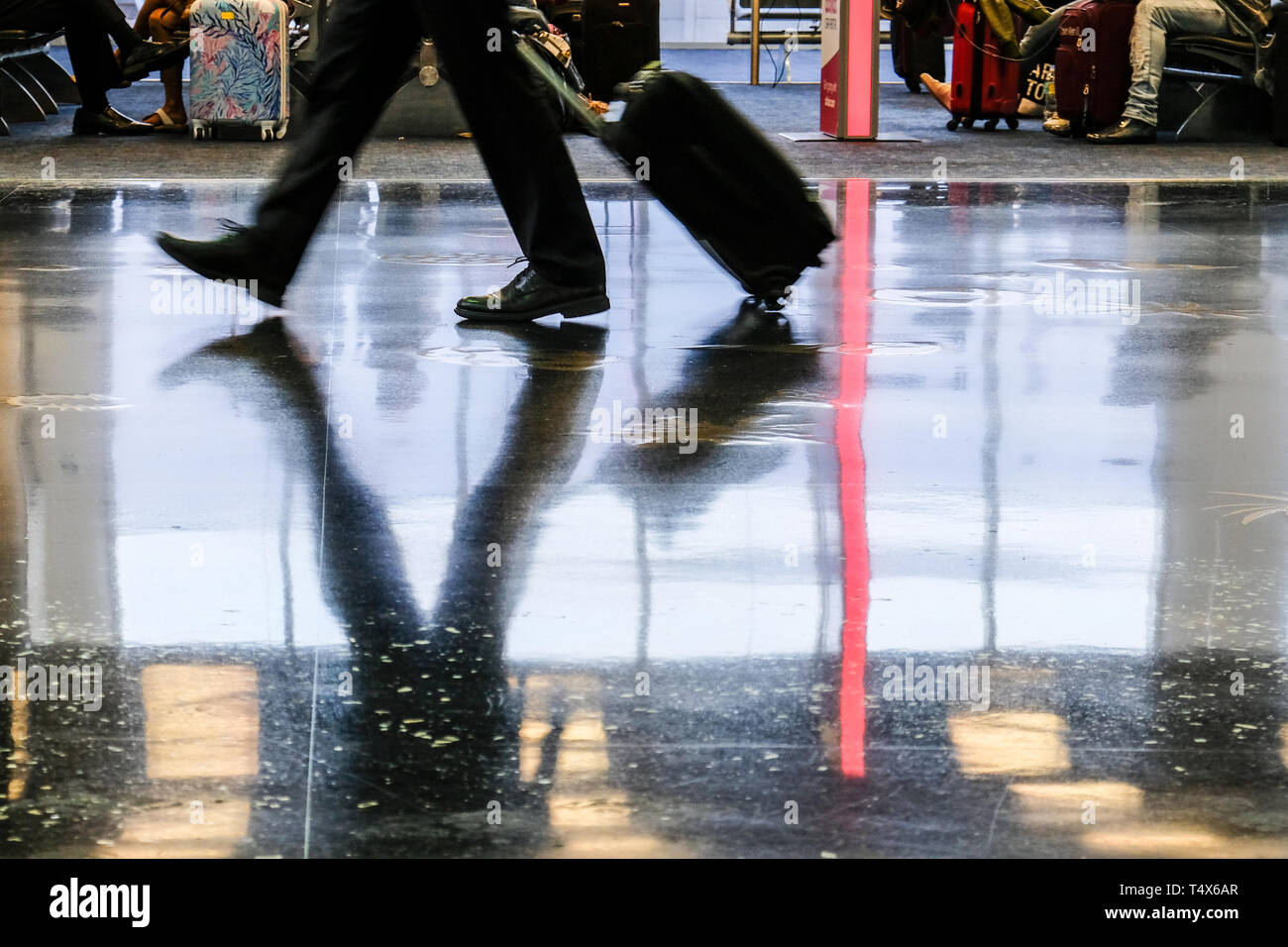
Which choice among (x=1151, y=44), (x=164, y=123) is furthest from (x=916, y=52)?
(x=164, y=123)

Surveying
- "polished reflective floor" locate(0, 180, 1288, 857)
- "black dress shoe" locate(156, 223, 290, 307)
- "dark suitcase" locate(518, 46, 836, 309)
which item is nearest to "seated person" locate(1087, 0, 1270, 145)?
"polished reflective floor" locate(0, 180, 1288, 857)

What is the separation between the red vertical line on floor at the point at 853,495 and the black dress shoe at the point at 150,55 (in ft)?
17.6

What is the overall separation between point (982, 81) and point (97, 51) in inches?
201

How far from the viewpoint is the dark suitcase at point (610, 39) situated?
38.4 ft

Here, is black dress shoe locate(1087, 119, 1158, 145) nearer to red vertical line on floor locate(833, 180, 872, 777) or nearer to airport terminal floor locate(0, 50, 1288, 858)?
red vertical line on floor locate(833, 180, 872, 777)

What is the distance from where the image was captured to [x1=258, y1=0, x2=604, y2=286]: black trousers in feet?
15.4

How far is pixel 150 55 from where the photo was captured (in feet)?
34.7

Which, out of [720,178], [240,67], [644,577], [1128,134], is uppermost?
[240,67]

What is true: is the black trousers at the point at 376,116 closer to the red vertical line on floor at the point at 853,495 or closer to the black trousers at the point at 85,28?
the red vertical line on floor at the point at 853,495

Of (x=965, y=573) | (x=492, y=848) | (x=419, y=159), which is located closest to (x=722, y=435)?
(x=965, y=573)

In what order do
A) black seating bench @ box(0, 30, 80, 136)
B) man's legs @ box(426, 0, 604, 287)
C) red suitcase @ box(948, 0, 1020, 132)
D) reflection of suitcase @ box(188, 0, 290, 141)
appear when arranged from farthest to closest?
1. red suitcase @ box(948, 0, 1020, 132)
2. black seating bench @ box(0, 30, 80, 136)
3. reflection of suitcase @ box(188, 0, 290, 141)
4. man's legs @ box(426, 0, 604, 287)

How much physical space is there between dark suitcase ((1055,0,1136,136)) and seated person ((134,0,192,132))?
5.00m

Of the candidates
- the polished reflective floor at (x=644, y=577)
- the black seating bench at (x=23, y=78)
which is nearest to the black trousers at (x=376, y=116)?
the polished reflective floor at (x=644, y=577)

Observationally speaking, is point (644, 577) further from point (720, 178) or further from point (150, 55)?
point (150, 55)
